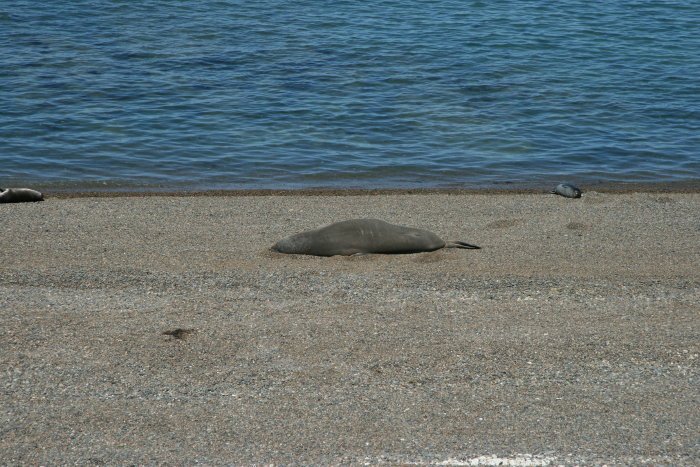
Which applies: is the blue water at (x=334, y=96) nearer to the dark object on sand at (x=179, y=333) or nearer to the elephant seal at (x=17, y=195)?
the elephant seal at (x=17, y=195)

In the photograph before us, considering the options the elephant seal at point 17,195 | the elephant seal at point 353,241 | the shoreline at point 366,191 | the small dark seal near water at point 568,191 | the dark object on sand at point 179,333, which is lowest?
the shoreline at point 366,191

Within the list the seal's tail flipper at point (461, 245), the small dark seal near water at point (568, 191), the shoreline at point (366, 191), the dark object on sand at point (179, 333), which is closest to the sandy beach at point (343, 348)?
the dark object on sand at point (179, 333)

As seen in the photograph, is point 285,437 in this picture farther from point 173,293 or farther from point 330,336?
point 173,293

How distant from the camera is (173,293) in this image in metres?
5.79

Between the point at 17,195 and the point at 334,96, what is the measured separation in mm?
6796

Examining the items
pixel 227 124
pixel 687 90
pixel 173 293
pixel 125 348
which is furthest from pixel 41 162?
pixel 687 90

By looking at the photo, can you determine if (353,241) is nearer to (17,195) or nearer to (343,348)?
(343,348)

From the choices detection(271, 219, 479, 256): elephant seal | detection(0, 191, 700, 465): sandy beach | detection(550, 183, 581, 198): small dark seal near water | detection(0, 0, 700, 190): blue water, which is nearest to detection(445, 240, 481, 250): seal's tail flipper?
detection(0, 191, 700, 465): sandy beach

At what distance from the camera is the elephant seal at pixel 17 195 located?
8570 millimetres

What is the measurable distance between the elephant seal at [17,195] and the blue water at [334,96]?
143 cm

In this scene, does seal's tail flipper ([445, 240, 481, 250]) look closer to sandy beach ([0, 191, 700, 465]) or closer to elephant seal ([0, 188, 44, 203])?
sandy beach ([0, 191, 700, 465])

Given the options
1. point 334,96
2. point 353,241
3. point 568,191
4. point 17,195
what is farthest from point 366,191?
point 334,96

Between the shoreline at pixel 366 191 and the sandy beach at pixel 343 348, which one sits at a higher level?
the sandy beach at pixel 343 348

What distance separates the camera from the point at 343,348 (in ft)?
16.1
